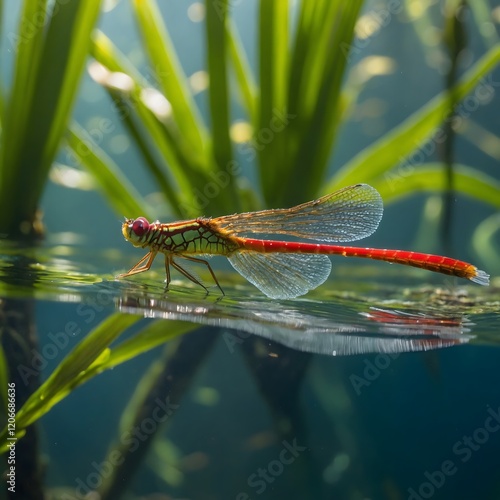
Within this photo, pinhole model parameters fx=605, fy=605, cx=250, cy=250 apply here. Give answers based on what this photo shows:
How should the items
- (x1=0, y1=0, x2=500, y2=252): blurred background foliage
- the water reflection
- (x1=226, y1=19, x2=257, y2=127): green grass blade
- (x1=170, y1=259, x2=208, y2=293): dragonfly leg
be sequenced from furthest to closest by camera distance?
(x1=226, y1=19, x2=257, y2=127): green grass blade < (x1=0, y1=0, x2=500, y2=252): blurred background foliage < (x1=170, y1=259, x2=208, y2=293): dragonfly leg < the water reflection

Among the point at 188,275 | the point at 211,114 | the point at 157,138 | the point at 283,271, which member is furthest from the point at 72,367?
the point at 211,114

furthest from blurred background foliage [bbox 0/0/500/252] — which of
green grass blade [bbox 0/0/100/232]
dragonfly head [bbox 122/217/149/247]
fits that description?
dragonfly head [bbox 122/217/149/247]

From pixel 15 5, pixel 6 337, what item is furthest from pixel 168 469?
pixel 15 5

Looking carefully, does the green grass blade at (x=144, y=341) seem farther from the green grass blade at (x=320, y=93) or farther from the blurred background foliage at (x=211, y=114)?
the green grass blade at (x=320, y=93)

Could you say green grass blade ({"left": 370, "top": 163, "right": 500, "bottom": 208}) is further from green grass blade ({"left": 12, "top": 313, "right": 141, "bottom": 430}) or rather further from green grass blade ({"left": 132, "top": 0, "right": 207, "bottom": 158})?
green grass blade ({"left": 12, "top": 313, "right": 141, "bottom": 430})

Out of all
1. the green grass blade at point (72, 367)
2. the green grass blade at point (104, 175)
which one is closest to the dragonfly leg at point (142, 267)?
the green grass blade at point (72, 367)

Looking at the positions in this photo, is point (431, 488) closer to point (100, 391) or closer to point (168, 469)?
point (168, 469)
